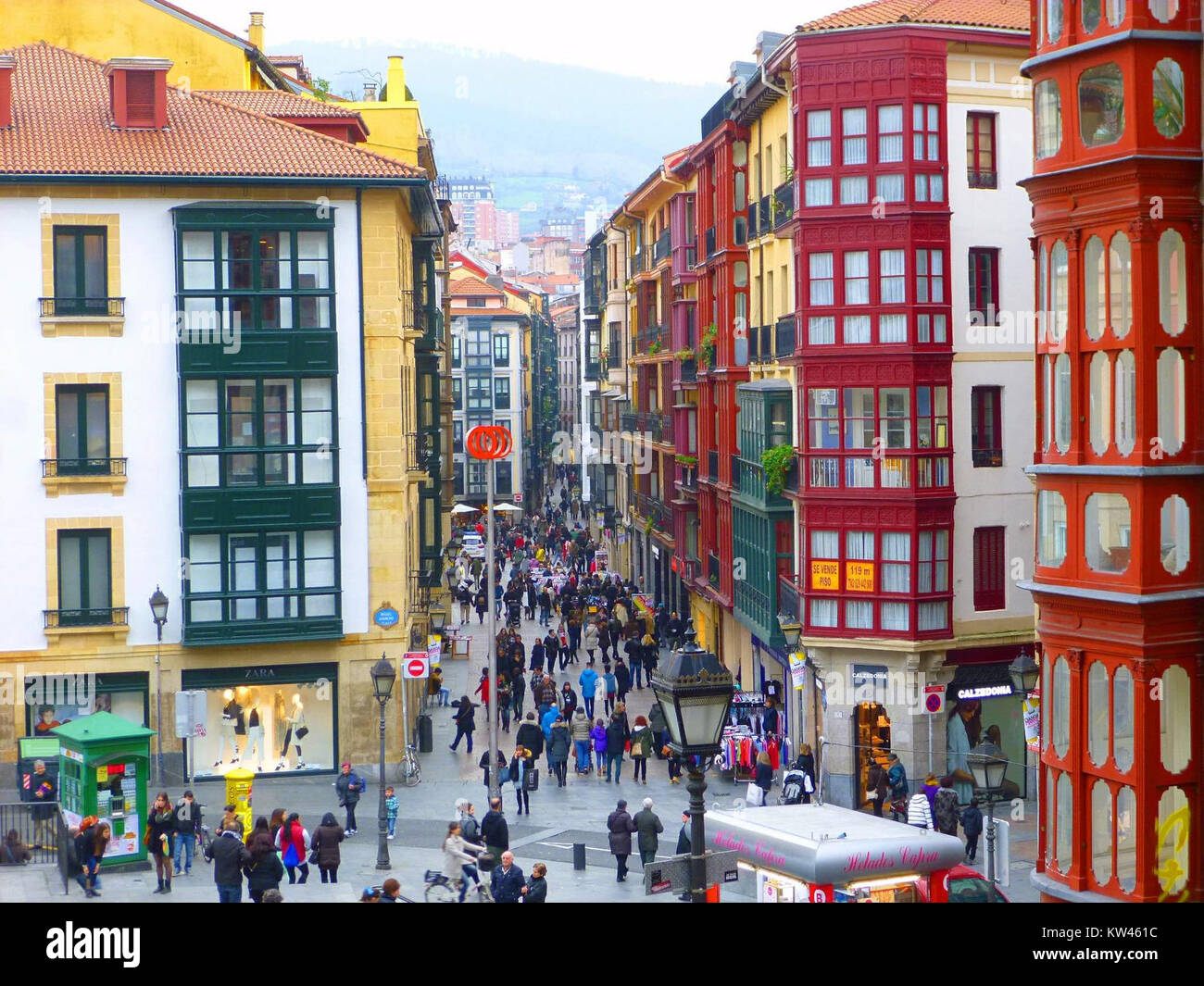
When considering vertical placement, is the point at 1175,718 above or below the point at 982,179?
below

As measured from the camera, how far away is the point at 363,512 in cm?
3766

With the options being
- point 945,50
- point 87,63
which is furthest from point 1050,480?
point 87,63

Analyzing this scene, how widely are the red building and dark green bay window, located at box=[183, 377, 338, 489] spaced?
67.0ft

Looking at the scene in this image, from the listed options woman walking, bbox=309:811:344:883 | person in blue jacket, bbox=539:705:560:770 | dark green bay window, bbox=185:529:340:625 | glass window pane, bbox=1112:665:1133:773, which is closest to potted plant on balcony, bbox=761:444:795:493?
person in blue jacket, bbox=539:705:560:770

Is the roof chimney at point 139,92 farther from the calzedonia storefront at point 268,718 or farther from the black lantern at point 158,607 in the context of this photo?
the calzedonia storefront at point 268,718

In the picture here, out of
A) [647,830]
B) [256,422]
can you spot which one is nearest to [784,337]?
[256,422]

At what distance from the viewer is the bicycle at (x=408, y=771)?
37.0 metres

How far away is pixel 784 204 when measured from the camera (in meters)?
39.8

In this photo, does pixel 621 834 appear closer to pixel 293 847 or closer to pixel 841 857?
pixel 293 847

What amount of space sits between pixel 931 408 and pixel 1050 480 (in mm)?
14669

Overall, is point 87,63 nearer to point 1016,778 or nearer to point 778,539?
point 778,539

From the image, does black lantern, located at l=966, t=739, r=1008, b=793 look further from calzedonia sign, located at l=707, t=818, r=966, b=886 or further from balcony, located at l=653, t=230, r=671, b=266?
balcony, located at l=653, t=230, r=671, b=266

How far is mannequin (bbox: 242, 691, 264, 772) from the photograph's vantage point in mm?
37156

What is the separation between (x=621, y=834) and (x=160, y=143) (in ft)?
63.5
